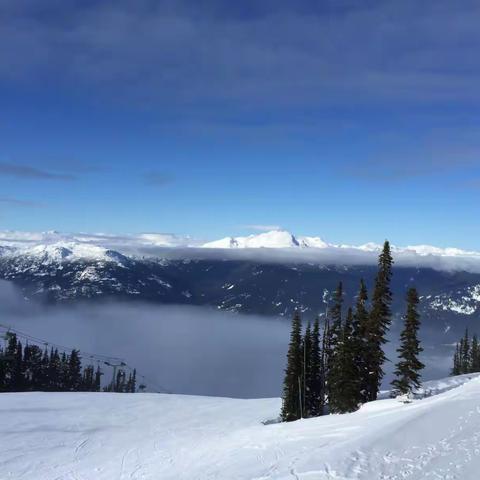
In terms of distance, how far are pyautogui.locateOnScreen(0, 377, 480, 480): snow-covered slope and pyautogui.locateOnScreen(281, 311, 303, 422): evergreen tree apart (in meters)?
11.0

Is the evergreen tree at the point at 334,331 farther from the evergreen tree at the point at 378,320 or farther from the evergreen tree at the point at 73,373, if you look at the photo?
the evergreen tree at the point at 73,373

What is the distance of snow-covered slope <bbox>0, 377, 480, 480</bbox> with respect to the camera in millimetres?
22078

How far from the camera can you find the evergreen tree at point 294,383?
188 feet

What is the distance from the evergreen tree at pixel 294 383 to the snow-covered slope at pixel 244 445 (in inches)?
432

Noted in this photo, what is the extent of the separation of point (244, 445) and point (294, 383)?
30.5 meters

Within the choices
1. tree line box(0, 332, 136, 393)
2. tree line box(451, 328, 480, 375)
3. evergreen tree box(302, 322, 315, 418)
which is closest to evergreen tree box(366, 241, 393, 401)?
evergreen tree box(302, 322, 315, 418)

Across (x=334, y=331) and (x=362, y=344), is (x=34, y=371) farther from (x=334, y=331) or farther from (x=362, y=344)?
(x=362, y=344)

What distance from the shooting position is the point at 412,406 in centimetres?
3428

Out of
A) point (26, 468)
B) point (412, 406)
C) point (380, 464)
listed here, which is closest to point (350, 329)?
point (412, 406)

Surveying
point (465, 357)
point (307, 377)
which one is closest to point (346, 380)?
point (307, 377)

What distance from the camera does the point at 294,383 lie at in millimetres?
59906

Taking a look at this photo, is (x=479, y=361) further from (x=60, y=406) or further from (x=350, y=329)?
(x=60, y=406)

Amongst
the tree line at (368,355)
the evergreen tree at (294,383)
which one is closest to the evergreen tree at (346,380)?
the tree line at (368,355)

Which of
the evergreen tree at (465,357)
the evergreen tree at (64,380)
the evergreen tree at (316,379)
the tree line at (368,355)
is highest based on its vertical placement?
the tree line at (368,355)
